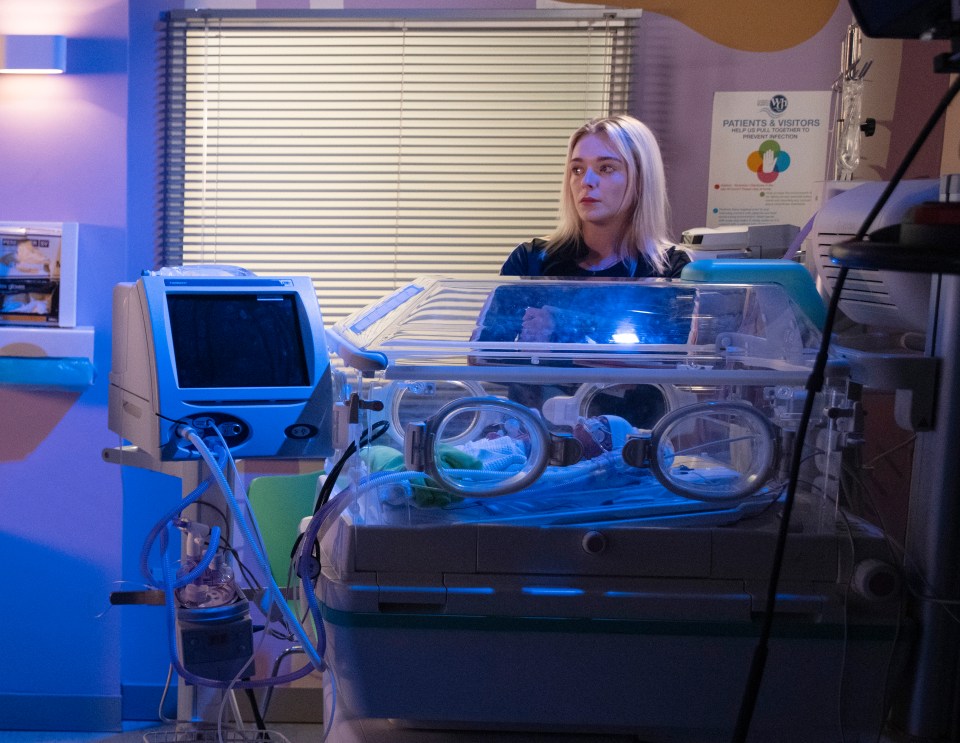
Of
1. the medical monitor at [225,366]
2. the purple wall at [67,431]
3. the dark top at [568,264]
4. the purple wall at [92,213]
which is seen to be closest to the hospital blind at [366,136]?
the purple wall at [92,213]

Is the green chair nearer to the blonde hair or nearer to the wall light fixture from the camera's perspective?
the blonde hair

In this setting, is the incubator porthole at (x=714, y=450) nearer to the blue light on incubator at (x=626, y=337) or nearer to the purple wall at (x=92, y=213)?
the blue light on incubator at (x=626, y=337)

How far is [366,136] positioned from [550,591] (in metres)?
Answer: 2.13

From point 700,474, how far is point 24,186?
226cm

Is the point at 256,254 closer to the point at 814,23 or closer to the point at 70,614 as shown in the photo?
the point at 70,614

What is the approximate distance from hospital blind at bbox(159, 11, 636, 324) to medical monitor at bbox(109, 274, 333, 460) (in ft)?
4.83

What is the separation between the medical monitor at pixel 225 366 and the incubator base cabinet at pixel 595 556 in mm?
337

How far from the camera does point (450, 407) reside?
115 centimetres

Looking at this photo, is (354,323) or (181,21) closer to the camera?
(354,323)

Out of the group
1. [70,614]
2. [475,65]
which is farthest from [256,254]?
[70,614]

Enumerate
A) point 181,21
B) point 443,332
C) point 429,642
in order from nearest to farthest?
point 429,642
point 443,332
point 181,21

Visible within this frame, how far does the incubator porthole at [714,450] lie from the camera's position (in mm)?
1162

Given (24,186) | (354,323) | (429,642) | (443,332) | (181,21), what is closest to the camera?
(429,642)

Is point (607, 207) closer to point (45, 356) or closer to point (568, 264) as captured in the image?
point (568, 264)
